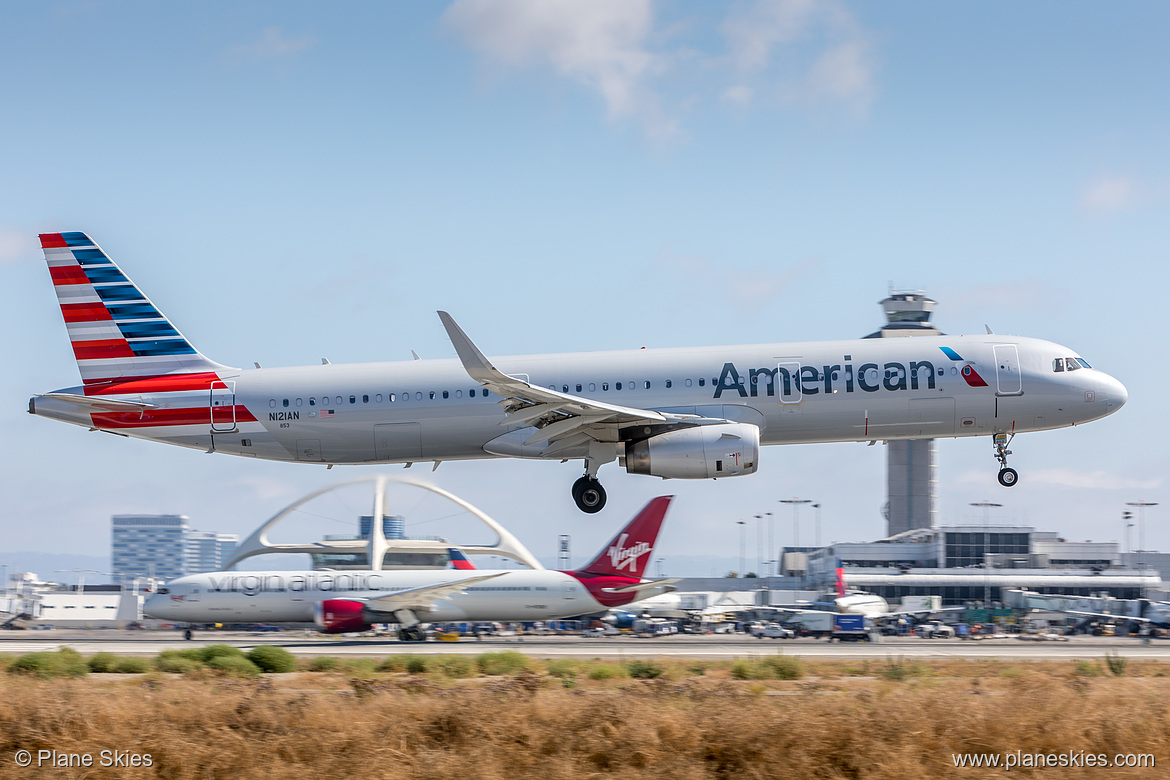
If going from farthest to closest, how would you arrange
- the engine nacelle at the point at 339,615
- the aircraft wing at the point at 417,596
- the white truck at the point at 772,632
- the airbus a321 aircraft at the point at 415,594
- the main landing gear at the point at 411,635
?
1. the white truck at the point at 772,632
2. the airbus a321 aircraft at the point at 415,594
3. the aircraft wing at the point at 417,596
4. the main landing gear at the point at 411,635
5. the engine nacelle at the point at 339,615

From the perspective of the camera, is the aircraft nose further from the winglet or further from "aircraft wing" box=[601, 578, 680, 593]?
"aircraft wing" box=[601, 578, 680, 593]

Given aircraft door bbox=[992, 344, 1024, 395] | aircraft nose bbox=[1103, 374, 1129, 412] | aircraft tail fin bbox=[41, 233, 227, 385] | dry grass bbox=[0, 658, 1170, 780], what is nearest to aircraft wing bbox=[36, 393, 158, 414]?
aircraft tail fin bbox=[41, 233, 227, 385]

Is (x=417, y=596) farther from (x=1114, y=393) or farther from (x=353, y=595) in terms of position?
(x=1114, y=393)

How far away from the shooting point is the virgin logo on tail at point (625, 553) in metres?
47.8

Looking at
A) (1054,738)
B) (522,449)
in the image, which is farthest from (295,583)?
(1054,738)

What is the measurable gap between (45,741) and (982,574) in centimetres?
9243

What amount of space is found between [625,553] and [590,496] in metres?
17.3

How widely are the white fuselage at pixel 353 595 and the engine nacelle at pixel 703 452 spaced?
58.3ft

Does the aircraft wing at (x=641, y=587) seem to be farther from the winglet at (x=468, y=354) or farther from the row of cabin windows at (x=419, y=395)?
the winglet at (x=468, y=354)

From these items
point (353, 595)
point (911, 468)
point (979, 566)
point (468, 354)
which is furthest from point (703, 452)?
point (911, 468)

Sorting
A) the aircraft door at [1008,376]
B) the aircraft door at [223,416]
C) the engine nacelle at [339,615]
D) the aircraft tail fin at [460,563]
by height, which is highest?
the aircraft door at [1008,376]

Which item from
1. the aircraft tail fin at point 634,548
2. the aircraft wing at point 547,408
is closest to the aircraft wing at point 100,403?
the aircraft wing at point 547,408

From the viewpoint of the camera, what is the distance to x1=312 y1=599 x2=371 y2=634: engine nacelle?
44875 mm

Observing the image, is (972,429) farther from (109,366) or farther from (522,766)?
(109,366)
